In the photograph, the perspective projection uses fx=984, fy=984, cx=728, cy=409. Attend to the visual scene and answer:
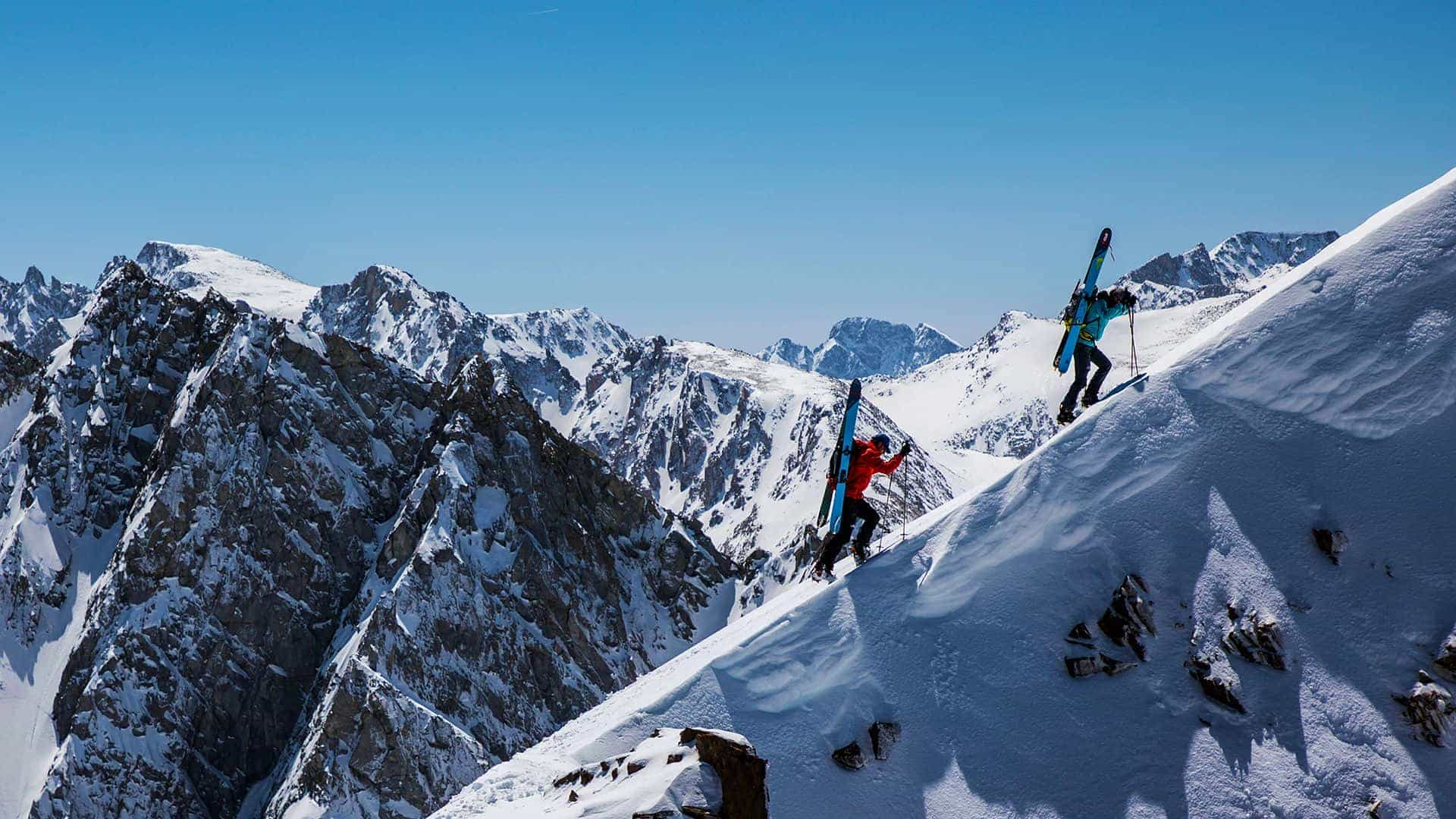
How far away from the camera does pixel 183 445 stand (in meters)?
136

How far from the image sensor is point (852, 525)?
23953 mm

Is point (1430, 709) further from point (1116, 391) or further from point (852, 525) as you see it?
point (852, 525)

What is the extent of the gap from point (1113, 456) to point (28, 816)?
142194 mm

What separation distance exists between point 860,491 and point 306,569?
12743 centimetres

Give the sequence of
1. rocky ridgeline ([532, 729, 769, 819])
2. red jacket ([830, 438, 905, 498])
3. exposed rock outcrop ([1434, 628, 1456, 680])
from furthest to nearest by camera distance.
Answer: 1. red jacket ([830, 438, 905, 498])
2. exposed rock outcrop ([1434, 628, 1456, 680])
3. rocky ridgeline ([532, 729, 769, 819])

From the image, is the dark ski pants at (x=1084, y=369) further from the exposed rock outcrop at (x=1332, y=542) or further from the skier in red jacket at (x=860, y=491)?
the exposed rock outcrop at (x=1332, y=542)

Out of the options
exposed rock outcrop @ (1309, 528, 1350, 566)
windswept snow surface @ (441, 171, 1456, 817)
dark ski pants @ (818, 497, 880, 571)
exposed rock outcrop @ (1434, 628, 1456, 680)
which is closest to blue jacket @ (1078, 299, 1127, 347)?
windswept snow surface @ (441, 171, 1456, 817)

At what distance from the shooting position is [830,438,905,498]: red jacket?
76.5 ft

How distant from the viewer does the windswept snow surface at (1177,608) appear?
19.5 meters

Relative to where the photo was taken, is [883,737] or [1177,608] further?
[1177,608]

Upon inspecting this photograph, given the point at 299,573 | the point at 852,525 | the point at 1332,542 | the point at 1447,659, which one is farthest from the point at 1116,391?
the point at 299,573

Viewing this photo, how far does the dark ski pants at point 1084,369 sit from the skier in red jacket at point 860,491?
18.4 ft

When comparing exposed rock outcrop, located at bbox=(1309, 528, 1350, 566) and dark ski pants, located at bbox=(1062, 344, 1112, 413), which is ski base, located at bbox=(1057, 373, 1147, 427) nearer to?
dark ski pants, located at bbox=(1062, 344, 1112, 413)

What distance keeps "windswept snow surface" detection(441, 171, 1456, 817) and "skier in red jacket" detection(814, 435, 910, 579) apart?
0.85 metres
